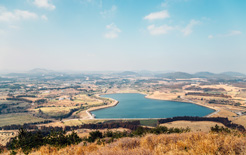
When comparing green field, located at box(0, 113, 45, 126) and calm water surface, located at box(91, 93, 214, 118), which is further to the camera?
calm water surface, located at box(91, 93, 214, 118)

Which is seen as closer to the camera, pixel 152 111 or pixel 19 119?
pixel 19 119

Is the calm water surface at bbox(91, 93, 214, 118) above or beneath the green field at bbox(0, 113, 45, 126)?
above

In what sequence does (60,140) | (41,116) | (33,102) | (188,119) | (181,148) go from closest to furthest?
(181,148) < (60,140) < (188,119) < (41,116) < (33,102)

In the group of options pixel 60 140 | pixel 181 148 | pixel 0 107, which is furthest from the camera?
pixel 0 107

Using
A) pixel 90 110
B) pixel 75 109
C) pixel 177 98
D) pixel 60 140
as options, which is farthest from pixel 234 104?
pixel 60 140

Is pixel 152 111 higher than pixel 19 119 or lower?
higher

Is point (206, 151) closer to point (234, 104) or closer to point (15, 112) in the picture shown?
point (15, 112)

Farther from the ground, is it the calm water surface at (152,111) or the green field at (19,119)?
the calm water surface at (152,111)

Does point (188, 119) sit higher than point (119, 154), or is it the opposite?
point (119, 154)

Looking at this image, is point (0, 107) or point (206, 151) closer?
point (206, 151)

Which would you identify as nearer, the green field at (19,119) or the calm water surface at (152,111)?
the green field at (19,119)

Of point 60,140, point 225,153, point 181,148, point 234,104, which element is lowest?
point 234,104
